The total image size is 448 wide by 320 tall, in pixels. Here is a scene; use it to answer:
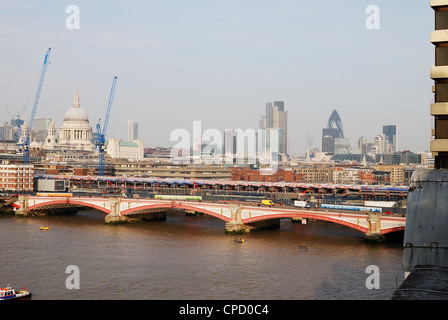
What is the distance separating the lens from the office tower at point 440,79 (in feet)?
53.2

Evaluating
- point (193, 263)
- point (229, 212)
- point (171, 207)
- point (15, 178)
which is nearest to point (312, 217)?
Result: point (229, 212)

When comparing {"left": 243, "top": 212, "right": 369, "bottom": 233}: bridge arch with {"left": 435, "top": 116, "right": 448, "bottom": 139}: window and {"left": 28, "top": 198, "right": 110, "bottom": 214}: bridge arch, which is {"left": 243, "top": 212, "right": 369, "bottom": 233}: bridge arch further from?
{"left": 435, "top": 116, "right": 448, "bottom": 139}: window

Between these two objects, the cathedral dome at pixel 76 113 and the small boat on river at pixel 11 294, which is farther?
the cathedral dome at pixel 76 113

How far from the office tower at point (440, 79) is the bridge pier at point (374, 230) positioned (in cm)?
3170

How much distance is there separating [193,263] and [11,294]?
512 inches

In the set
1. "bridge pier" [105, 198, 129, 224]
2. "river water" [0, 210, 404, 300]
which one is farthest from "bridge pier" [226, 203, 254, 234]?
"bridge pier" [105, 198, 129, 224]

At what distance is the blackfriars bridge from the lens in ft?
158

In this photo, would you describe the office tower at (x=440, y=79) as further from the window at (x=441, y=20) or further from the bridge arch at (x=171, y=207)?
the bridge arch at (x=171, y=207)

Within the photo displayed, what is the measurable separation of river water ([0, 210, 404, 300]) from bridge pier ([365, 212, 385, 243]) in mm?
858

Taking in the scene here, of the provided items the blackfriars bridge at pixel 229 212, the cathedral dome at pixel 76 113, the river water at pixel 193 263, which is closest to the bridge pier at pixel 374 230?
the blackfriars bridge at pixel 229 212

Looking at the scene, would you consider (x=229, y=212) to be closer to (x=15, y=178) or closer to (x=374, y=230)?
(x=374, y=230)

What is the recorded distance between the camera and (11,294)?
1187 inches

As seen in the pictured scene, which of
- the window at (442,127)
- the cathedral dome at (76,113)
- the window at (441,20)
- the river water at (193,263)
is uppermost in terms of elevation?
the cathedral dome at (76,113)
